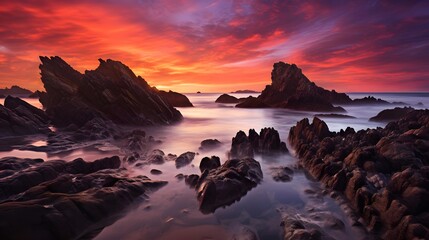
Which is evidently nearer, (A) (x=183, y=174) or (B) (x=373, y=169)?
(B) (x=373, y=169)

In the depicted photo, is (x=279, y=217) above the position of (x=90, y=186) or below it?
below

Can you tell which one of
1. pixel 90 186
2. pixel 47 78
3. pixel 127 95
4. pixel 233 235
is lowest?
pixel 233 235

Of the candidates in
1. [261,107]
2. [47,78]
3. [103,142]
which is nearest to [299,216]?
[103,142]

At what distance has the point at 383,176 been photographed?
44.5ft

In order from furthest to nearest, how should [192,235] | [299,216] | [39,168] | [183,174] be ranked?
[183,174], [39,168], [299,216], [192,235]

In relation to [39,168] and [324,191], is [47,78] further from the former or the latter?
[324,191]

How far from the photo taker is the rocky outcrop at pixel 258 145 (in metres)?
23.5

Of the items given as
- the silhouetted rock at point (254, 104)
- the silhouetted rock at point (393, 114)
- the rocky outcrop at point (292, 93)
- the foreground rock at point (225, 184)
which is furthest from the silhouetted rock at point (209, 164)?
the silhouetted rock at point (254, 104)

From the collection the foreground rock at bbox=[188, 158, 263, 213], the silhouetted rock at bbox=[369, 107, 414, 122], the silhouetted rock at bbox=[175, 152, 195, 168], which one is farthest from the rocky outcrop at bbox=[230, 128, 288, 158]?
the silhouetted rock at bbox=[369, 107, 414, 122]

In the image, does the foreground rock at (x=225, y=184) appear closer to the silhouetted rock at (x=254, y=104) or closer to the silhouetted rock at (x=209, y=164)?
the silhouetted rock at (x=209, y=164)

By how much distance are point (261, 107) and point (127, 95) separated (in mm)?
55670

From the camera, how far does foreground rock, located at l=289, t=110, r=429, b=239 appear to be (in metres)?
9.54

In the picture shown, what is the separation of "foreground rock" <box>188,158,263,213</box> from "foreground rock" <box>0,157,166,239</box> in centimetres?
313

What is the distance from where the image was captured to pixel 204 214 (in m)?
12.1
